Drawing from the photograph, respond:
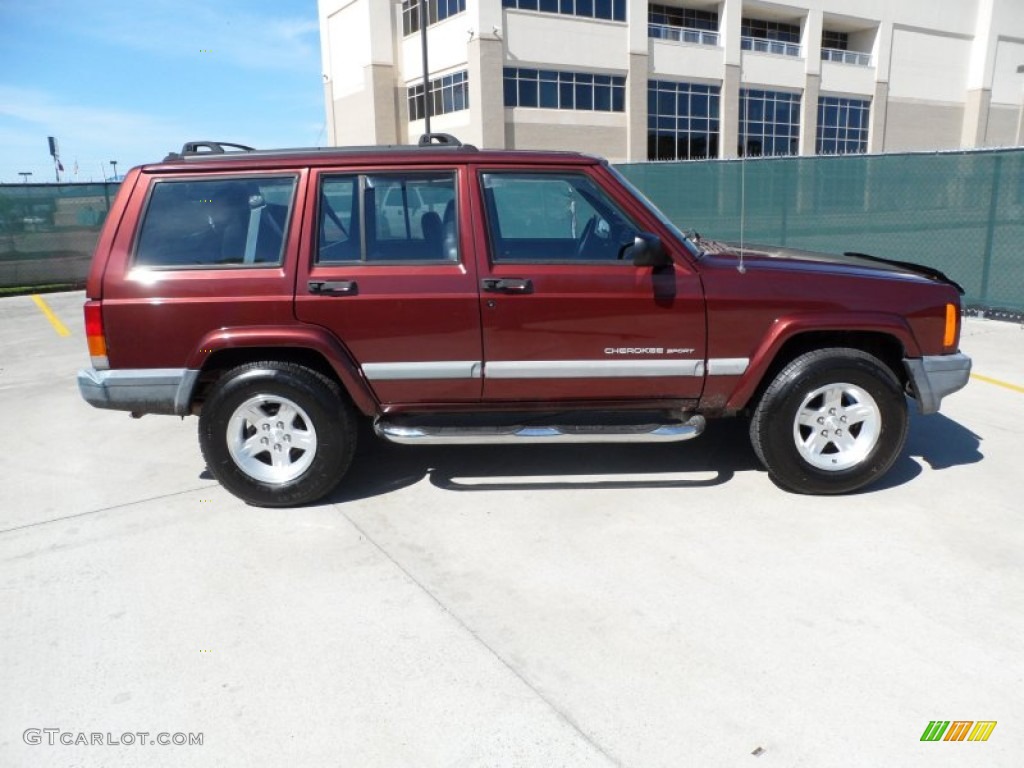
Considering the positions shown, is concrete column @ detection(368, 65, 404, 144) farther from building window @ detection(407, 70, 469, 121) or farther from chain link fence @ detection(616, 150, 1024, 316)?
chain link fence @ detection(616, 150, 1024, 316)

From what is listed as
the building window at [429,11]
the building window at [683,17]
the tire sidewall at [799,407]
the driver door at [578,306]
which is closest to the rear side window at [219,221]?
the driver door at [578,306]

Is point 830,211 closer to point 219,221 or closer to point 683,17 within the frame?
point 219,221

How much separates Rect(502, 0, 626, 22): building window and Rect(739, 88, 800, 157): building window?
901 cm

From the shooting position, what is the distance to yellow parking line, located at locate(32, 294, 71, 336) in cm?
1067

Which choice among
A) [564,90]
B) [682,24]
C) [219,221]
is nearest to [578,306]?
[219,221]

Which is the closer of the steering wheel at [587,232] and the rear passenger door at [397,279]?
the rear passenger door at [397,279]

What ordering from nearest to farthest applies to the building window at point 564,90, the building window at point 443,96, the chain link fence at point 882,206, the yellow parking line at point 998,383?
the yellow parking line at point 998,383 < the chain link fence at point 882,206 < the building window at point 564,90 < the building window at point 443,96

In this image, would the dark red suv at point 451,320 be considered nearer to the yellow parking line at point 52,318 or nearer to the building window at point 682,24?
the yellow parking line at point 52,318

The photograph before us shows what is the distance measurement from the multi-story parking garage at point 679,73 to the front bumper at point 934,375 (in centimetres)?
2858

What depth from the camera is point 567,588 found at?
3467mm

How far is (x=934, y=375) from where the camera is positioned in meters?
4.40

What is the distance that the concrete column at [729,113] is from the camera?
41.1 meters

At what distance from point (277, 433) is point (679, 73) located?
40.0 metres

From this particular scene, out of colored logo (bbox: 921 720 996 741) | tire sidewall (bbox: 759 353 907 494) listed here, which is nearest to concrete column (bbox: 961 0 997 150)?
tire sidewall (bbox: 759 353 907 494)
